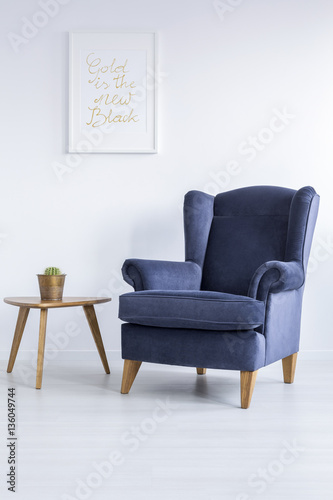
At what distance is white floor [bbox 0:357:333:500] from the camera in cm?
152

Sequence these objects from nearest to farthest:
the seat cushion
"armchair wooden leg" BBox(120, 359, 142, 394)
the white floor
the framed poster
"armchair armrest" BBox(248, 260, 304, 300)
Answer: the white floor
the seat cushion
"armchair armrest" BBox(248, 260, 304, 300)
"armchair wooden leg" BBox(120, 359, 142, 394)
the framed poster

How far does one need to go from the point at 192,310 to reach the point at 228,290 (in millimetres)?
630

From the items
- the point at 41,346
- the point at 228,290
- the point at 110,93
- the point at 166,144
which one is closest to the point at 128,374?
the point at 41,346

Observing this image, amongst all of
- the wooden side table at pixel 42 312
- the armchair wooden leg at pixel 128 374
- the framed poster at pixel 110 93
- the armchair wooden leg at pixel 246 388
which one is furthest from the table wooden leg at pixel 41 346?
the framed poster at pixel 110 93

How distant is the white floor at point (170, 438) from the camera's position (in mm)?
1521

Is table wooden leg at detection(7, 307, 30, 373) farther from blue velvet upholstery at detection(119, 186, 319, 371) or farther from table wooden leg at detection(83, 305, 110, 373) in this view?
blue velvet upholstery at detection(119, 186, 319, 371)

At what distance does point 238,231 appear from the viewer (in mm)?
3014

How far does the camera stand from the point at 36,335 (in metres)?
3.32

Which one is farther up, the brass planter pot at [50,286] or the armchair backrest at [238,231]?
the armchair backrest at [238,231]

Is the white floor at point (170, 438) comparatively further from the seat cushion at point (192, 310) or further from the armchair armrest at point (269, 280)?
the armchair armrest at point (269, 280)

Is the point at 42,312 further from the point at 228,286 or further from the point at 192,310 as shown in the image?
the point at 228,286

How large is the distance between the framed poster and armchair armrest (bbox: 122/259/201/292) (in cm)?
85

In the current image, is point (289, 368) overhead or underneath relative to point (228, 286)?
underneath

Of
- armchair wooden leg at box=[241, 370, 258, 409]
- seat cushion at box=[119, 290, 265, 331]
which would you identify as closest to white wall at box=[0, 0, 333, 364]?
seat cushion at box=[119, 290, 265, 331]
